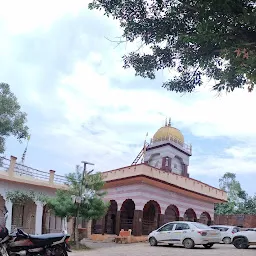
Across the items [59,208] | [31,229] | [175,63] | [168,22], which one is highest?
[168,22]

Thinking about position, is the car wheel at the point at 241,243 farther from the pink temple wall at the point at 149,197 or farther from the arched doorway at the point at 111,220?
the arched doorway at the point at 111,220

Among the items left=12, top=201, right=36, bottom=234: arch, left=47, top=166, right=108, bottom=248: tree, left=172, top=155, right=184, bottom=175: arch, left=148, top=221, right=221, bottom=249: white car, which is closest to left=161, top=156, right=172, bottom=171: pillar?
A: left=172, top=155, right=184, bottom=175: arch

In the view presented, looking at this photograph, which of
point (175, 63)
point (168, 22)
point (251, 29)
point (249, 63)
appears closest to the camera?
point (249, 63)

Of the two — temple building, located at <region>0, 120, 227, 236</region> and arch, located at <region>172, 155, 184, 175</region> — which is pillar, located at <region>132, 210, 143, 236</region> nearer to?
temple building, located at <region>0, 120, 227, 236</region>

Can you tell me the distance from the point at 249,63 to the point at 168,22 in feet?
8.14

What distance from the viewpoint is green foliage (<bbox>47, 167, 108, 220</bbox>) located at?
17344mm

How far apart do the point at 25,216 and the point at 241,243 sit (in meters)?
11.9

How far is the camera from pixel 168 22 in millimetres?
8789

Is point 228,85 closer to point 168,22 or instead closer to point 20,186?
point 168,22

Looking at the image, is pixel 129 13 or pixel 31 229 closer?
pixel 129 13

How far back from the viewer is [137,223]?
21.3m

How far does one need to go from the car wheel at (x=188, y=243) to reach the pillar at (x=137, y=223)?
14.8 ft

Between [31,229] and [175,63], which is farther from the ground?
[175,63]

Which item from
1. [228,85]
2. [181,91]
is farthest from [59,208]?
[228,85]
